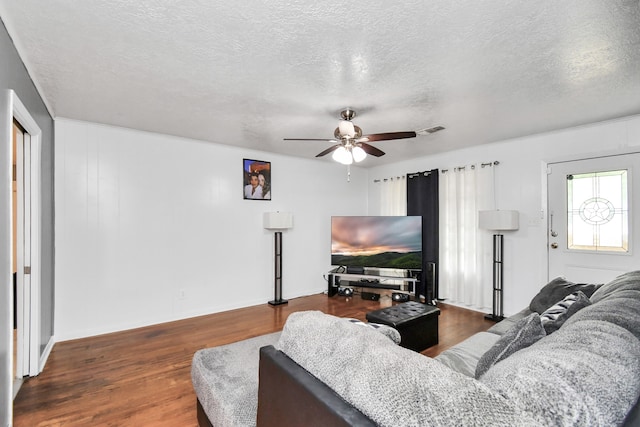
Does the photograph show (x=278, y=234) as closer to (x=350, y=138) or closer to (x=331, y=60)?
(x=350, y=138)

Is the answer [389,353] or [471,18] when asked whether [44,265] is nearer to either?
[389,353]

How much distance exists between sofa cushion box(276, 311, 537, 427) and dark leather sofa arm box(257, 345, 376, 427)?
30 mm

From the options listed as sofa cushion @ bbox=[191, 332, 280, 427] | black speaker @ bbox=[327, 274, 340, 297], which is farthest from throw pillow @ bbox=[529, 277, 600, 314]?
black speaker @ bbox=[327, 274, 340, 297]

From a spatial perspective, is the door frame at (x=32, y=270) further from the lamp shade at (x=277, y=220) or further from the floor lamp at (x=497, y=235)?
the floor lamp at (x=497, y=235)

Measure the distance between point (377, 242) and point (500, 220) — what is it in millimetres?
1825

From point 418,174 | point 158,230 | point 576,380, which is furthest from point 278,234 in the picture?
point 576,380

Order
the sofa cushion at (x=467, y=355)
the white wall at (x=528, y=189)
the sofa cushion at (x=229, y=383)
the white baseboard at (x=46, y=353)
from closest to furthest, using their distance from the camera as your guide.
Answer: the sofa cushion at (x=229, y=383) → the sofa cushion at (x=467, y=355) → the white baseboard at (x=46, y=353) → the white wall at (x=528, y=189)

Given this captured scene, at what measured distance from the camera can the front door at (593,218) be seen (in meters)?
3.20

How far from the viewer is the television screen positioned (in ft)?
15.8

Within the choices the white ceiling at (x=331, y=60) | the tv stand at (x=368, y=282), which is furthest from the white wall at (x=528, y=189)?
the tv stand at (x=368, y=282)

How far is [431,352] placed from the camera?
9.62ft

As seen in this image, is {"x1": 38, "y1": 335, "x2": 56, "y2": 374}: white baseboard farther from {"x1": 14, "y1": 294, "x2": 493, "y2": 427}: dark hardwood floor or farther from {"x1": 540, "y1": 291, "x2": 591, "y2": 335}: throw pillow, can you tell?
{"x1": 540, "y1": 291, "x2": 591, "y2": 335}: throw pillow

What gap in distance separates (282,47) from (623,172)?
12.4 ft

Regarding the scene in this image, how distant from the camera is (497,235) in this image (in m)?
4.06
